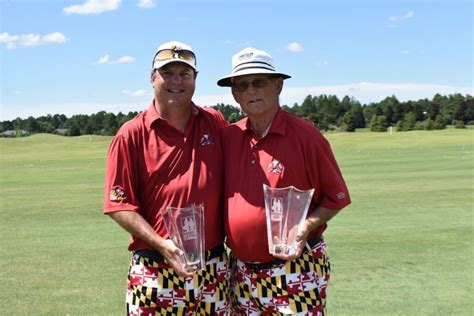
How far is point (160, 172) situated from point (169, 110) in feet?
1.34

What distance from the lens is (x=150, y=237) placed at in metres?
3.28

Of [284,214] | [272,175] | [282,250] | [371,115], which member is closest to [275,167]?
[272,175]

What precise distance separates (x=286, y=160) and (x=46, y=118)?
349 ft

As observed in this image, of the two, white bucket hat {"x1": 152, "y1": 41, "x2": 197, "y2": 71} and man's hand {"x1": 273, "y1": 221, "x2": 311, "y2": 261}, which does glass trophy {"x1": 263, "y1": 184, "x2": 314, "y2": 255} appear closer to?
man's hand {"x1": 273, "y1": 221, "x2": 311, "y2": 261}

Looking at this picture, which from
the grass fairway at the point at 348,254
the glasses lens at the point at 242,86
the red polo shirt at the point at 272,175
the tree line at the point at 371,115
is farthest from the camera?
the tree line at the point at 371,115

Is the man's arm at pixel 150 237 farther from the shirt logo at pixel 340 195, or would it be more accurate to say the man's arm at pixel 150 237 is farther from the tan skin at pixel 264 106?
the shirt logo at pixel 340 195

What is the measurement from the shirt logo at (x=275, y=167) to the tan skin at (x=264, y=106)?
0.21 metres

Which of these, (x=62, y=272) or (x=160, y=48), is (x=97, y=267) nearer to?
(x=62, y=272)

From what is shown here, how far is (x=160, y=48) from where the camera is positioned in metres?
3.43

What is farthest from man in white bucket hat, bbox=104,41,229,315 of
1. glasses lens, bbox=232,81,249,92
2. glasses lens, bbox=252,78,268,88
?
glasses lens, bbox=252,78,268,88

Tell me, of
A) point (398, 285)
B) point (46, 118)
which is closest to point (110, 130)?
point (46, 118)

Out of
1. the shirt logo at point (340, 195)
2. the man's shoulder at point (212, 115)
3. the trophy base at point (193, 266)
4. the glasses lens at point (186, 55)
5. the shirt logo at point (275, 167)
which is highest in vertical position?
the glasses lens at point (186, 55)

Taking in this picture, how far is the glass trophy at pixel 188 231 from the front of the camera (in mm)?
3248

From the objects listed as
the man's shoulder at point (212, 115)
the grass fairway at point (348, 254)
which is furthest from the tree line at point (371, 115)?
the man's shoulder at point (212, 115)
